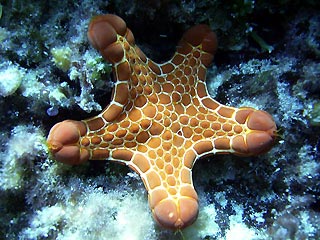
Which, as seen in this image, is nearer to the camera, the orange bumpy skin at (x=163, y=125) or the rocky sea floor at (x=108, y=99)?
the orange bumpy skin at (x=163, y=125)

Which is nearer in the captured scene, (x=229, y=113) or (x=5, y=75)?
(x=5, y=75)

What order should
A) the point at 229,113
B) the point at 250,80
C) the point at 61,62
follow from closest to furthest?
the point at 61,62 < the point at 229,113 < the point at 250,80

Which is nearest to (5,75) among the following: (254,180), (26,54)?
(26,54)

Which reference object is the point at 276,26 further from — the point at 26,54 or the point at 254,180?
the point at 26,54

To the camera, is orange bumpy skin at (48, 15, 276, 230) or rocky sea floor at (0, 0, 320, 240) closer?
orange bumpy skin at (48, 15, 276, 230)

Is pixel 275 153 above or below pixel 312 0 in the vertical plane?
below

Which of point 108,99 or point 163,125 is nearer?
point 163,125

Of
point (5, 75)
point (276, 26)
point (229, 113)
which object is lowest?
point (229, 113)

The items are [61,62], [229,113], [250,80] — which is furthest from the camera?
[250,80]
